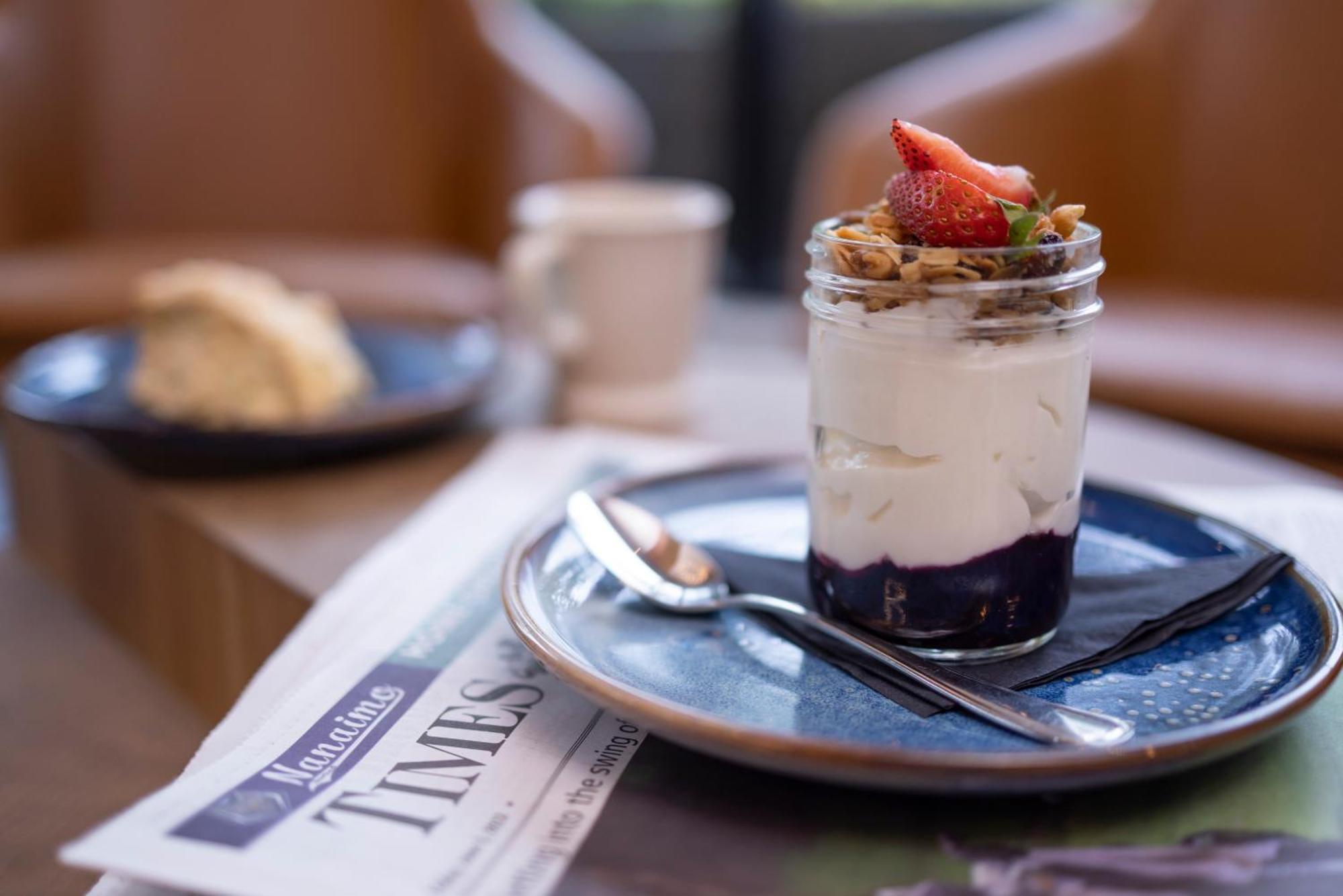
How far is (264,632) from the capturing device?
Result: 820mm

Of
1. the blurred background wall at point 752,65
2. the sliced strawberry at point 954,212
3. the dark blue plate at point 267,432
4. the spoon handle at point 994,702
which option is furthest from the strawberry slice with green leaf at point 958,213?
the blurred background wall at point 752,65

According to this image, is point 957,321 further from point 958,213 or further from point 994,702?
point 994,702

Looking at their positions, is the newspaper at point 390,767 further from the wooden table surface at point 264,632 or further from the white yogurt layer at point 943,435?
the white yogurt layer at point 943,435

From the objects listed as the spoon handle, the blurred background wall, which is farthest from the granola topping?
the blurred background wall

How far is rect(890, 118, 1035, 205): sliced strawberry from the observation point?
0.57 meters

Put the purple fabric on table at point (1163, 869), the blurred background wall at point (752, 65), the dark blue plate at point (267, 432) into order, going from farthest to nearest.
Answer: the blurred background wall at point (752, 65) → the dark blue plate at point (267, 432) → the purple fabric on table at point (1163, 869)

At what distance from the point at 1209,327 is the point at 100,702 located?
1.38 m

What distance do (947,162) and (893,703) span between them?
245 millimetres

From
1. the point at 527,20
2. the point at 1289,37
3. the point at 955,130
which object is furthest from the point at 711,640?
the point at 527,20

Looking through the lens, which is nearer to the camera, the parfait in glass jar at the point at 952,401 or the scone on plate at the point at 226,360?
the parfait in glass jar at the point at 952,401

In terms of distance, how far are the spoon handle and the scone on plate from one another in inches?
22.6

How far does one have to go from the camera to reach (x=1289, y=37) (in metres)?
1.82

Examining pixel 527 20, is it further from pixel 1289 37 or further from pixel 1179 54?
pixel 1289 37

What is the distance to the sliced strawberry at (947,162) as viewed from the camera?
57 cm
